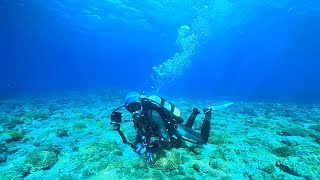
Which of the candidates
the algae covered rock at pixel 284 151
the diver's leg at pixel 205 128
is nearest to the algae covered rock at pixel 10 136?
the diver's leg at pixel 205 128

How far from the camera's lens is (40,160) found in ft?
22.7

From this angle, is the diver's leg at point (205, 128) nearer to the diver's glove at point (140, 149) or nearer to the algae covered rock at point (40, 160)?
the diver's glove at point (140, 149)

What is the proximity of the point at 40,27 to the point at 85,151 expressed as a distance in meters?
58.9

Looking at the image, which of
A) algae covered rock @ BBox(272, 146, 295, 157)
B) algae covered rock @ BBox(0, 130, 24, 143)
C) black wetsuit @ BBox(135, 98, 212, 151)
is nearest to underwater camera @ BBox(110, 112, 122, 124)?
black wetsuit @ BBox(135, 98, 212, 151)

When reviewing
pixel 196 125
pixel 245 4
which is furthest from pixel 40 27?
pixel 196 125

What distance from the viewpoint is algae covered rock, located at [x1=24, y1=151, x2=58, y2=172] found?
665 centimetres

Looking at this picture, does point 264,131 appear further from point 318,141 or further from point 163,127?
point 163,127

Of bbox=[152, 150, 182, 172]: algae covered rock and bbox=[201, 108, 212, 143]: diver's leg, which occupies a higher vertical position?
bbox=[201, 108, 212, 143]: diver's leg

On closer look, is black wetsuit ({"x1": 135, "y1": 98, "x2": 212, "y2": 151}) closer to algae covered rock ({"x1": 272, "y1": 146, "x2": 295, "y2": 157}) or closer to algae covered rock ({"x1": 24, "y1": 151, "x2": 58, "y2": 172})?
algae covered rock ({"x1": 24, "y1": 151, "x2": 58, "y2": 172})

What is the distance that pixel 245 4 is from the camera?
32.8m

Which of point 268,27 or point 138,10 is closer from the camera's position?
point 138,10

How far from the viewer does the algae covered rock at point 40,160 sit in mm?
6648

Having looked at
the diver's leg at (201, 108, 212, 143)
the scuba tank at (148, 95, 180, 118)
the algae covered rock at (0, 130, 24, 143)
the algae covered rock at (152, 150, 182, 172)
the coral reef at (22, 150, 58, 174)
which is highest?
the scuba tank at (148, 95, 180, 118)

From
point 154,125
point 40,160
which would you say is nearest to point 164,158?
point 154,125
